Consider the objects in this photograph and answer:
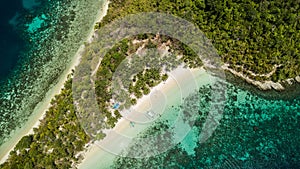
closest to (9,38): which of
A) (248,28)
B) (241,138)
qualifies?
(248,28)

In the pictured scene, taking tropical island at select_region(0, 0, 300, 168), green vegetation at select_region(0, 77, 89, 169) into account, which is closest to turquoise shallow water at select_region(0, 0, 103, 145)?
tropical island at select_region(0, 0, 300, 168)

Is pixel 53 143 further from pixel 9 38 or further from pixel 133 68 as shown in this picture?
pixel 9 38

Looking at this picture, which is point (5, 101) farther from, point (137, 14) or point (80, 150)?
point (137, 14)

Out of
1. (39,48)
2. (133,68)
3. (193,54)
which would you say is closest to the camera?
(133,68)

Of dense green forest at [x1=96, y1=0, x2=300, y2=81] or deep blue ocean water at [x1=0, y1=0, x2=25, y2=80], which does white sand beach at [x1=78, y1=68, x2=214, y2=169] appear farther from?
deep blue ocean water at [x1=0, y1=0, x2=25, y2=80]

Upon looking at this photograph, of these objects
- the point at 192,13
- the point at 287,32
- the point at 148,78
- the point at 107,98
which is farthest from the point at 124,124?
the point at 287,32
